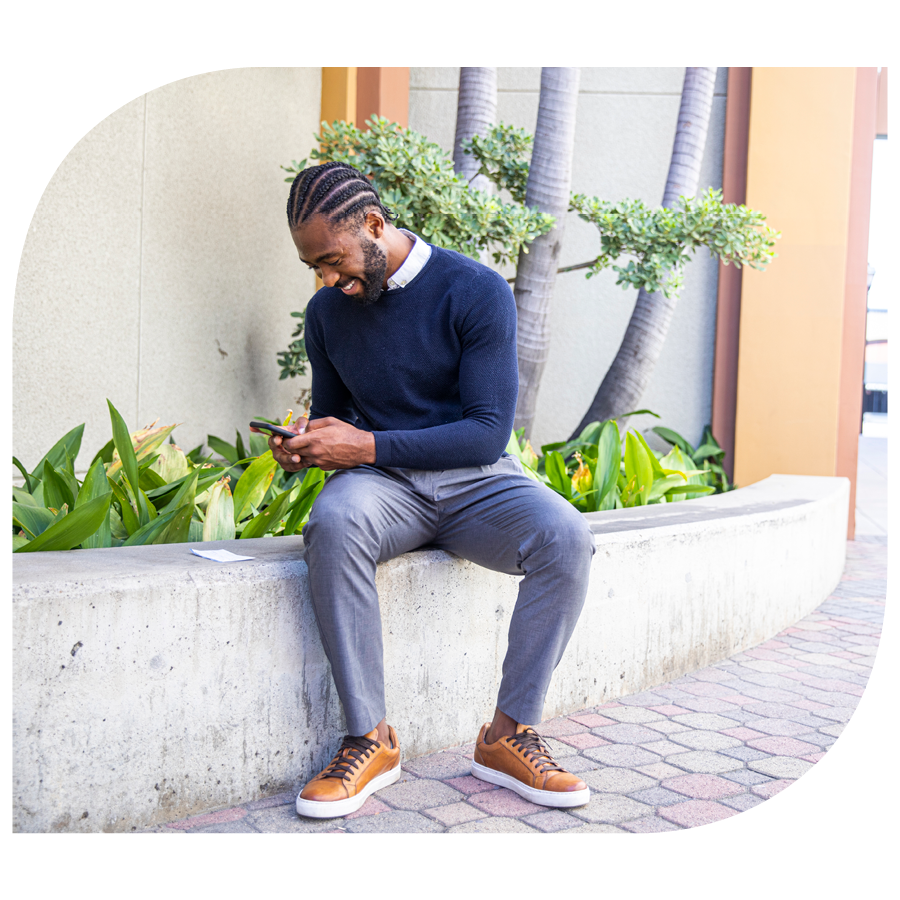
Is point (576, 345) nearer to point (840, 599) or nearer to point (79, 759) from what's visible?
point (840, 599)

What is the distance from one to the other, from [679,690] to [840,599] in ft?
6.45

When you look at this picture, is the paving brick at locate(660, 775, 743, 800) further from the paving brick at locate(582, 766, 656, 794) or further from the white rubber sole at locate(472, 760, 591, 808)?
the white rubber sole at locate(472, 760, 591, 808)

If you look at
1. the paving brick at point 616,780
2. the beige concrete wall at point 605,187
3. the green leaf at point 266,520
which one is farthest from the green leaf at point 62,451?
the beige concrete wall at point 605,187

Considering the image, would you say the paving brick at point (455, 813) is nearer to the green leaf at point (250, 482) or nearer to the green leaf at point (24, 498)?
the green leaf at point (250, 482)

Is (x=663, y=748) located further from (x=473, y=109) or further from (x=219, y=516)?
(x=473, y=109)

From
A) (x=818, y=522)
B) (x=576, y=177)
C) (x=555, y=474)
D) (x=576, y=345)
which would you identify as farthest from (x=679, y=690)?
(x=576, y=177)

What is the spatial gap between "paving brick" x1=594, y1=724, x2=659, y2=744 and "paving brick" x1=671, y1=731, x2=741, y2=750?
0.08 metres

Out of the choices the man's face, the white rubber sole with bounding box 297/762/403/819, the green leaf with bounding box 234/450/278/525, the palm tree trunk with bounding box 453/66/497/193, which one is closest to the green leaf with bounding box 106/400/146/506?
the green leaf with bounding box 234/450/278/525

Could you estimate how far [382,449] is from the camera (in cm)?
230

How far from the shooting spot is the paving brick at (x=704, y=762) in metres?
2.45

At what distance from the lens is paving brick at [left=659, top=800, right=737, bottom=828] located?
6.98 ft

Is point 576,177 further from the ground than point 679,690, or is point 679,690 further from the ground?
point 576,177

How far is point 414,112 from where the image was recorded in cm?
641

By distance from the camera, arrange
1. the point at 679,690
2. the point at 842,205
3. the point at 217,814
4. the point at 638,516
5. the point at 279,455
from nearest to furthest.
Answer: the point at 217,814
the point at 279,455
the point at 679,690
the point at 638,516
the point at 842,205
